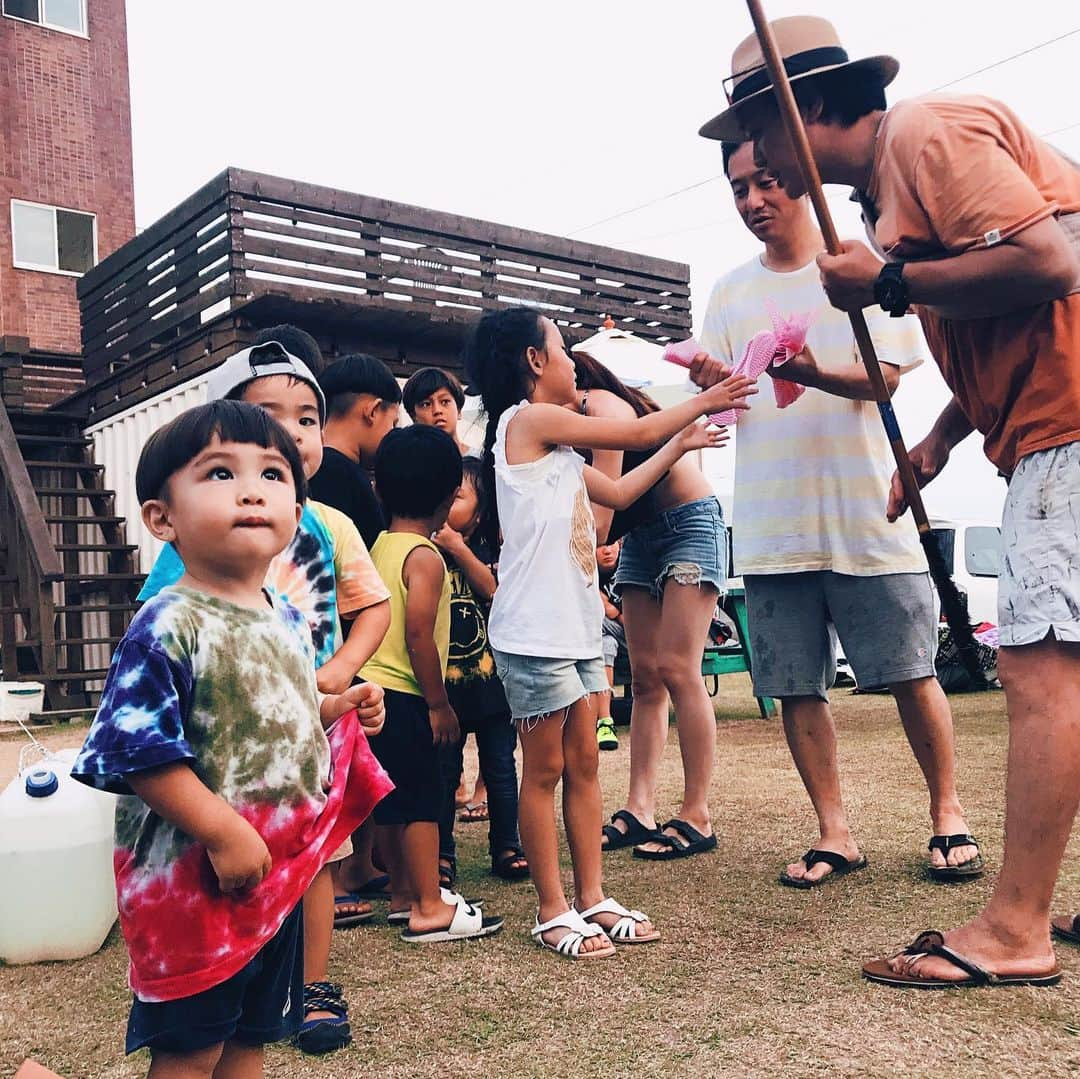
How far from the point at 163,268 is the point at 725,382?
8.24m

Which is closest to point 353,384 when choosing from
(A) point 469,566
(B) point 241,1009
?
(A) point 469,566

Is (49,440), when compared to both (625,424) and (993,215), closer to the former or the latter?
(625,424)

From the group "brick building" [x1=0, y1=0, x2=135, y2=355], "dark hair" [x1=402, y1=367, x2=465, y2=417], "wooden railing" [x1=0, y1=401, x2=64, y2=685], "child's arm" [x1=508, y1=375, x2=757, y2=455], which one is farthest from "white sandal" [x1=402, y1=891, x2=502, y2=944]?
"brick building" [x1=0, y1=0, x2=135, y2=355]

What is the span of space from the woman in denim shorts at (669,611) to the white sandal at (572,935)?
2.71 ft

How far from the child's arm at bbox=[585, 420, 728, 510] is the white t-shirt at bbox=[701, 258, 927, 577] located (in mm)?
416

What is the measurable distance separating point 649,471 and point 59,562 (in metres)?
6.88

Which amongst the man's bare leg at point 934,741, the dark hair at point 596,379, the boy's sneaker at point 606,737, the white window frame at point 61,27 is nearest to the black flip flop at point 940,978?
the man's bare leg at point 934,741

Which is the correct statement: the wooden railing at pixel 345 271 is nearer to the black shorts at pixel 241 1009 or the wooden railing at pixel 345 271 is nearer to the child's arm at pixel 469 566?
the child's arm at pixel 469 566

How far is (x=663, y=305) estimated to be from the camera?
464 inches

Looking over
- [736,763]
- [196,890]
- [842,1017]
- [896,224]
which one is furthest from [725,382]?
[736,763]

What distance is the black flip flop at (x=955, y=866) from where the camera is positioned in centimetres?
295

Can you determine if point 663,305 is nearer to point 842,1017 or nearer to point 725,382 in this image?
point 725,382

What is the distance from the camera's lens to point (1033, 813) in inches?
85.7

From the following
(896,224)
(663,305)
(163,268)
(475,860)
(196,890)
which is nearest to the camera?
(196,890)
